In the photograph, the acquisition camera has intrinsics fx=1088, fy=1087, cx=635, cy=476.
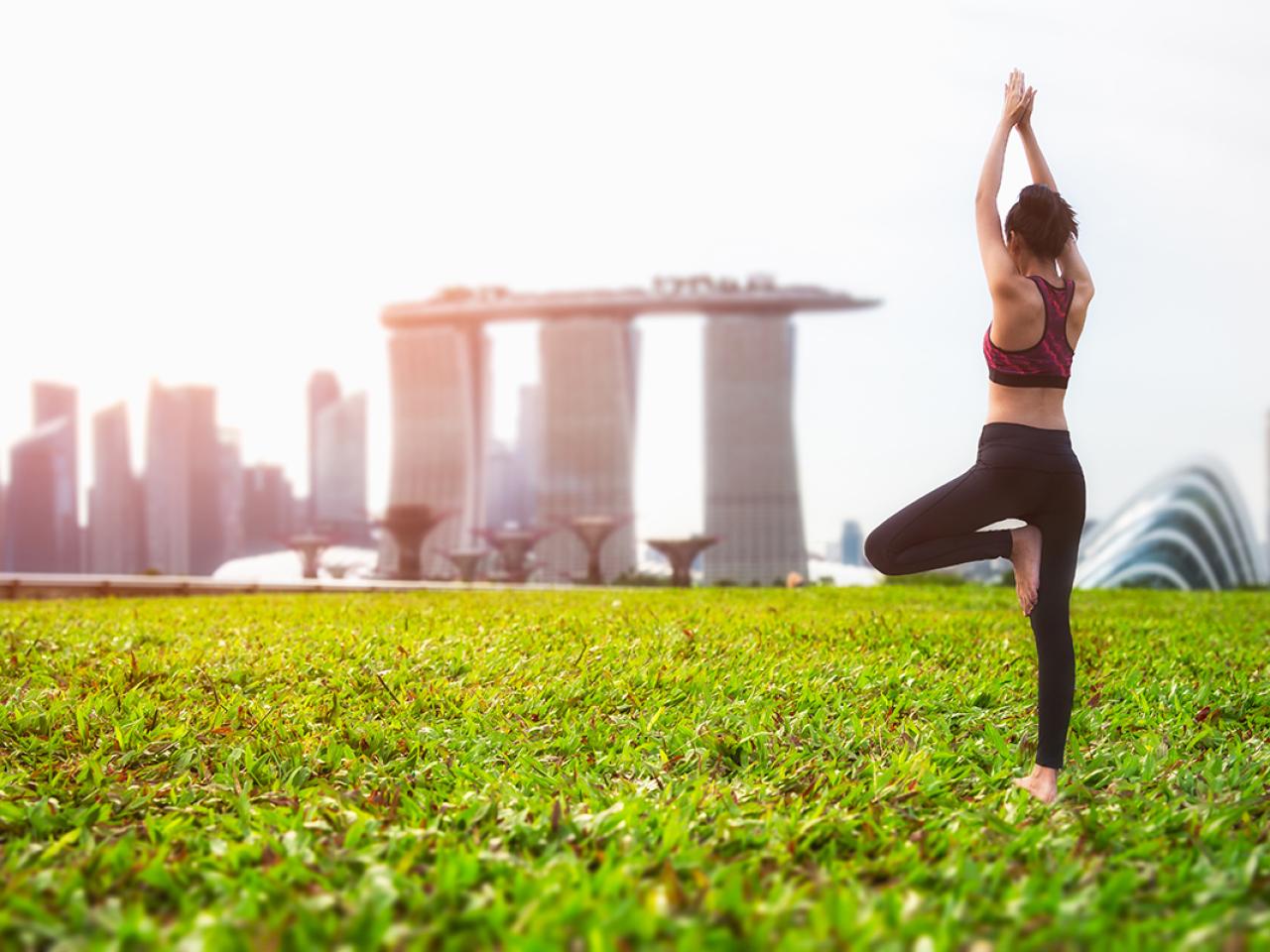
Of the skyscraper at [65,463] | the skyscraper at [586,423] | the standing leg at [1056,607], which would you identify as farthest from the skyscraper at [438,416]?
the standing leg at [1056,607]

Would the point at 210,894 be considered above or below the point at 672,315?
below

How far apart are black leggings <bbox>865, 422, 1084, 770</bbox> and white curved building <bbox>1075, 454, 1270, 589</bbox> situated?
42.5 m

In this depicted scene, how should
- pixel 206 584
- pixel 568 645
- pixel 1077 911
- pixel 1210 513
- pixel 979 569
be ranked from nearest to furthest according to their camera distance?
pixel 1077 911 → pixel 568 645 → pixel 206 584 → pixel 979 569 → pixel 1210 513

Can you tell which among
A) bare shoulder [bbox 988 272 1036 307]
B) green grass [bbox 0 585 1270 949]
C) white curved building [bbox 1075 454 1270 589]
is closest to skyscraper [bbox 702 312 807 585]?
white curved building [bbox 1075 454 1270 589]

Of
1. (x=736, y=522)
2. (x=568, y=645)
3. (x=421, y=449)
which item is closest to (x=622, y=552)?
(x=736, y=522)

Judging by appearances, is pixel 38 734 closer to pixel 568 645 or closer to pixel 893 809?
pixel 568 645

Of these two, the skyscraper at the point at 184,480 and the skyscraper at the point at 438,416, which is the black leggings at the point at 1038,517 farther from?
the skyscraper at the point at 438,416

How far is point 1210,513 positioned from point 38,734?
50.0 meters

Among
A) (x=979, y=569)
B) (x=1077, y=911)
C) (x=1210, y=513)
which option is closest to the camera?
(x=1077, y=911)

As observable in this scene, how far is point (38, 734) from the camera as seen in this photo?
14.0 ft

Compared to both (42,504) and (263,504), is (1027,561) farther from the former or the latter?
(263,504)

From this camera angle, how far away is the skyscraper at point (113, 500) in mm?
85062

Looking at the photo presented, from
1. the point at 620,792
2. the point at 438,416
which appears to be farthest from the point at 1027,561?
the point at 438,416

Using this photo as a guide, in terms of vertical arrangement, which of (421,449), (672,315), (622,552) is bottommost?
(622,552)
